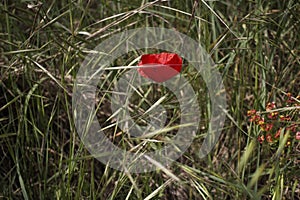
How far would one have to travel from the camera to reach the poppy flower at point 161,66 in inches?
33.5

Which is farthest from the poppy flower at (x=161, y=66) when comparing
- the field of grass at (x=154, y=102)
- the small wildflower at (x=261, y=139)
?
the small wildflower at (x=261, y=139)

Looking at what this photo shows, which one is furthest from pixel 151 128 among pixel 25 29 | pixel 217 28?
→ pixel 25 29

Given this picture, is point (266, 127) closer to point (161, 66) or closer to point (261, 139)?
point (261, 139)

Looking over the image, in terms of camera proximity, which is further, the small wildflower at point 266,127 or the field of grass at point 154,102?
the field of grass at point 154,102

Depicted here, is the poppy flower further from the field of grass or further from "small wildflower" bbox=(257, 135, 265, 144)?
"small wildflower" bbox=(257, 135, 265, 144)

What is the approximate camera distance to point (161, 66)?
0.85 metres

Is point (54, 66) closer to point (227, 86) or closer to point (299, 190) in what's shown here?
point (227, 86)

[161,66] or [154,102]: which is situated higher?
[161,66]

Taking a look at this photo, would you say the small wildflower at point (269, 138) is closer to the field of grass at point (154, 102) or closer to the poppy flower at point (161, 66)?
the field of grass at point (154, 102)

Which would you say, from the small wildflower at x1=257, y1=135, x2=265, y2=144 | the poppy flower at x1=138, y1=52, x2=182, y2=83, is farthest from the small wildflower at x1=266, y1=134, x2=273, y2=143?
the poppy flower at x1=138, y1=52, x2=182, y2=83

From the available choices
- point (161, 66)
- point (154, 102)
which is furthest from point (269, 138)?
point (154, 102)

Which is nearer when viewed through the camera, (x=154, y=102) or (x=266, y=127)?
(x=266, y=127)

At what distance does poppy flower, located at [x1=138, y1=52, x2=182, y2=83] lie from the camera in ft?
2.80

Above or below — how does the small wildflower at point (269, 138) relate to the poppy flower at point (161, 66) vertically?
below
